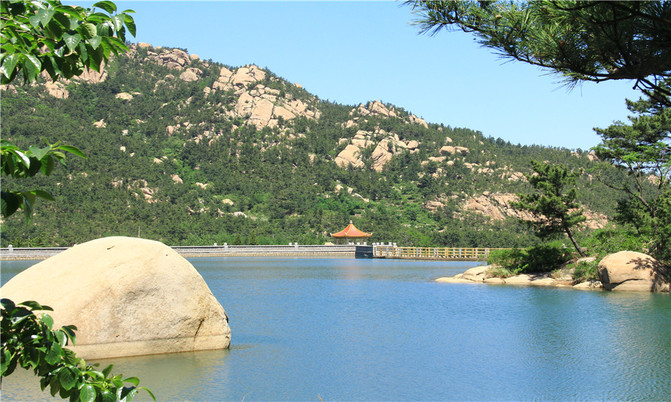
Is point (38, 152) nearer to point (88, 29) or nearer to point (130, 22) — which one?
point (88, 29)

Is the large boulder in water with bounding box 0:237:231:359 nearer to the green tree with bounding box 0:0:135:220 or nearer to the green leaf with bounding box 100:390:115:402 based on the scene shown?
the green leaf with bounding box 100:390:115:402

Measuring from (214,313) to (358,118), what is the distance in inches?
4150

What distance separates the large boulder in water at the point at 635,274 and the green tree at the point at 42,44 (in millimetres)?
25598

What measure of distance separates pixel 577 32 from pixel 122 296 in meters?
8.60

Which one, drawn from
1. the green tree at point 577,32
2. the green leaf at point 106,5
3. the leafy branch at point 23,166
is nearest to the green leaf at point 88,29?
the green leaf at point 106,5

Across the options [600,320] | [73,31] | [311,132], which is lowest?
[600,320]

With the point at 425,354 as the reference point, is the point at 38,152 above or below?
above

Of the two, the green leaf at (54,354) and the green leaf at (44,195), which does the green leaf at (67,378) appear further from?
the green leaf at (44,195)

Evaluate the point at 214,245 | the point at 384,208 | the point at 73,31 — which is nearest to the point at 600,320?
the point at 73,31

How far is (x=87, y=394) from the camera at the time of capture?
3.07 meters

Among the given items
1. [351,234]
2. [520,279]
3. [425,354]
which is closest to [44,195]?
[425,354]

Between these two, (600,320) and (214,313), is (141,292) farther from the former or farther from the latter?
(600,320)

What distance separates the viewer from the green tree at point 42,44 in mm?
2805

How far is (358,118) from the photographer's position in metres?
116
